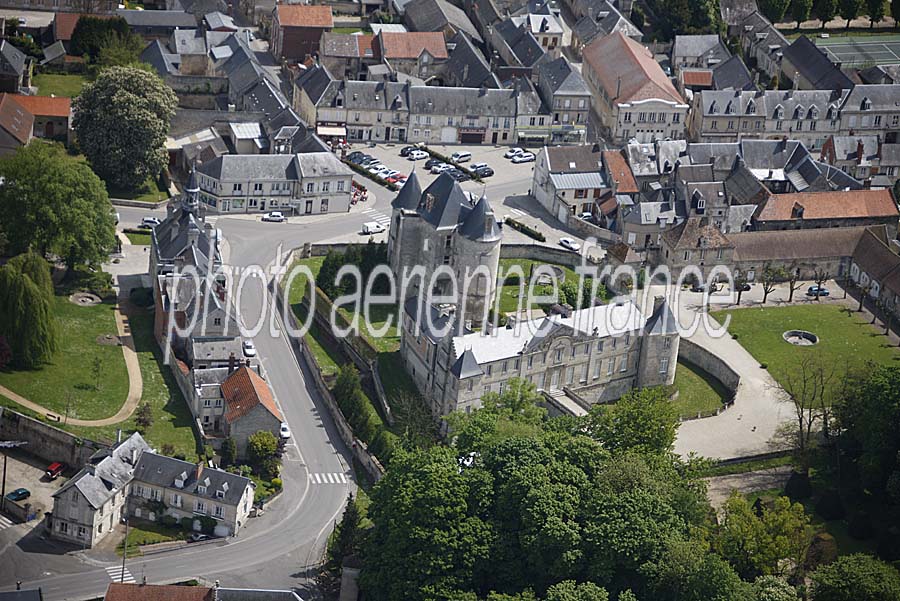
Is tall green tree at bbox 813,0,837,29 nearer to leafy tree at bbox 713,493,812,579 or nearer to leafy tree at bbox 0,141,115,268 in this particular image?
leafy tree at bbox 0,141,115,268

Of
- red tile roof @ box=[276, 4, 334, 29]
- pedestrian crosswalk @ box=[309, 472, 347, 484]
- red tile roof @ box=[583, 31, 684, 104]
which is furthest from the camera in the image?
red tile roof @ box=[276, 4, 334, 29]

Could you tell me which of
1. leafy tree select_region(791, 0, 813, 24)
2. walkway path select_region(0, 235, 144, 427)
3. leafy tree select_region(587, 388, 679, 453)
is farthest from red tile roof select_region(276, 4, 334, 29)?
leafy tree select_region(587, 388, 679, 453)

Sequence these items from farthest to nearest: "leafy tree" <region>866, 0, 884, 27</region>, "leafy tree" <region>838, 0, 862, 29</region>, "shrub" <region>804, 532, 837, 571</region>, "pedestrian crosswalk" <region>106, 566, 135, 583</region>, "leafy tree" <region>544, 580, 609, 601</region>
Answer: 1. "leafy tree" <region>866, 0, 884, 27</region>
2. "leafy tree" <region>838, 0, 862, 29</region>
3. "shrub" <region>804, 532, 837, 571</region>
4. "pedestrian crosswalk" <region>106, 566, 135, 583</region>
5. "leafy tree" <region>544, 580, 609, 601</region>

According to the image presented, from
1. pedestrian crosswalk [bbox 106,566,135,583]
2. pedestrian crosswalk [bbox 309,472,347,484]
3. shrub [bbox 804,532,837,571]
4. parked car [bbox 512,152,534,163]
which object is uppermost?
parked car [bbox 512,152,534,163]

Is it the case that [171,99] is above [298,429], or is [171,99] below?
above

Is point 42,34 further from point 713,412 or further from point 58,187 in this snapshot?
point 713,412

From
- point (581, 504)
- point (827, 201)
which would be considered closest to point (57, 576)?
point (581, 504)

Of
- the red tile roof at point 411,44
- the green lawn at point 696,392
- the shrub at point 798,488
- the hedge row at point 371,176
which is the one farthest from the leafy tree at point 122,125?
the shrub at point 798,488
